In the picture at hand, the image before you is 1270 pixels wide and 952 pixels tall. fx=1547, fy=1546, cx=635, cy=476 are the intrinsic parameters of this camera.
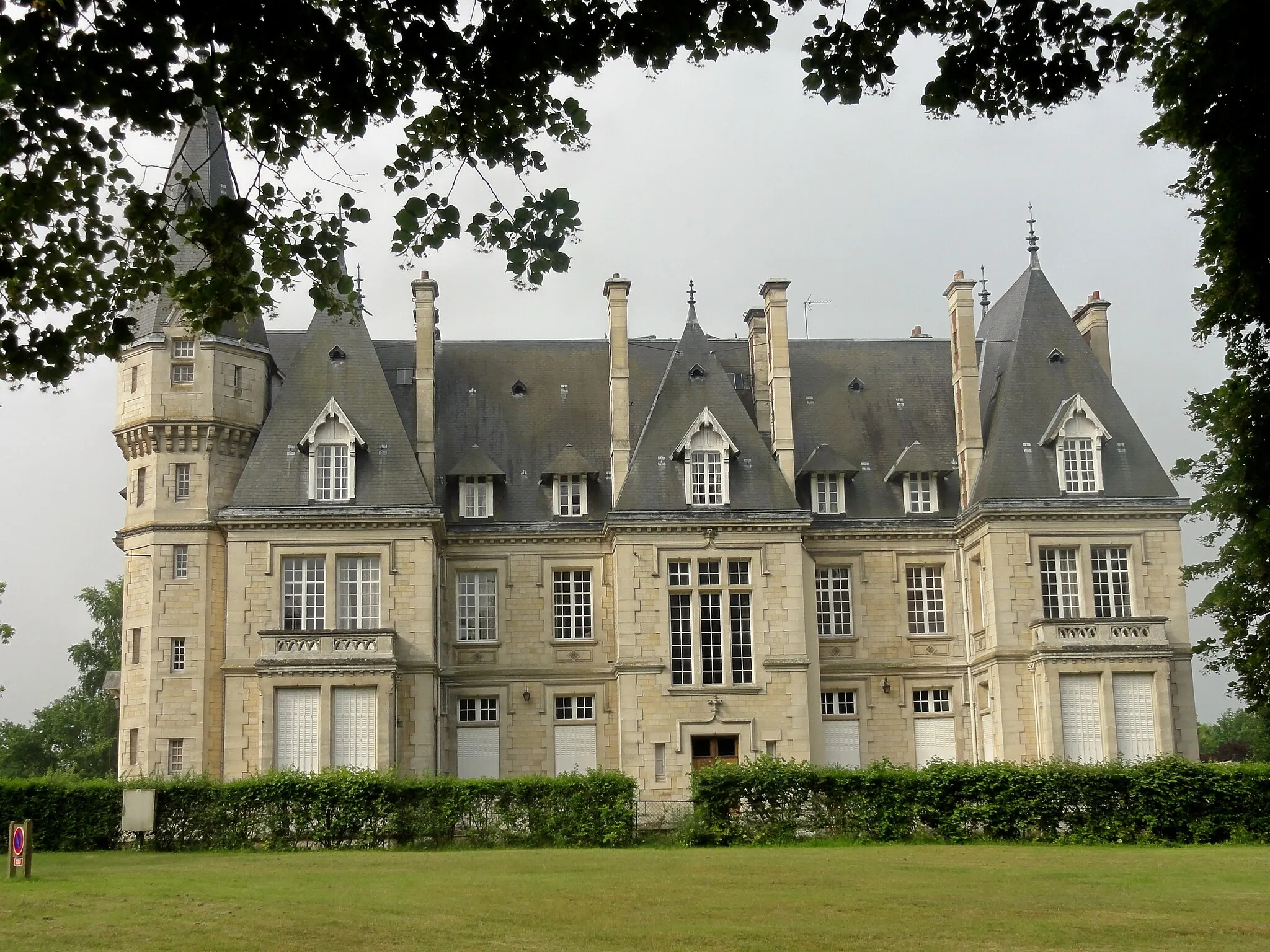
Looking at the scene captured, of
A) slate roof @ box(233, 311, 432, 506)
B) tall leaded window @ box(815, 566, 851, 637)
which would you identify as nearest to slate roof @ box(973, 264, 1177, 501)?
tall leaded window @ box(815, 566, 851, 637)

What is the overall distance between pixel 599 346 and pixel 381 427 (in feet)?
29.8

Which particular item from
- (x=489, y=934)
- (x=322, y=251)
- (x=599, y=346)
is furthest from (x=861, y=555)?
(x=322, y=251)

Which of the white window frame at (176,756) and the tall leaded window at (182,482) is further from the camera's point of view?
the tall leaded window at (182,482)

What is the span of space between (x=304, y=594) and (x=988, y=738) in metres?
18.4

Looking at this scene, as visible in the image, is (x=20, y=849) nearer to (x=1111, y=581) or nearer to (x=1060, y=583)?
(x=1060, y=583)

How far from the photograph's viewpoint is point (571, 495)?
42.9 m

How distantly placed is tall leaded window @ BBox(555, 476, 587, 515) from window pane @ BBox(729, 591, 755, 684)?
17.3 feet

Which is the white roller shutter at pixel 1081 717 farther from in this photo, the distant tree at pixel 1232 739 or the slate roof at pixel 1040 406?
the distant tree at pixel 1232 739

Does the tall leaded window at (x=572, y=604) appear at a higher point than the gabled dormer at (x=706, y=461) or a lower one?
lower

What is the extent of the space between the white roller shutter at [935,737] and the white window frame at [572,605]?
9364 mm

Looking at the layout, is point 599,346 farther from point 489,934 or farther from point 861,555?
point 489,934

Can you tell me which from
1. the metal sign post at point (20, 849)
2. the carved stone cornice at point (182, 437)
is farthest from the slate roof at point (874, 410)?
the metal sign post at point (20, 849)

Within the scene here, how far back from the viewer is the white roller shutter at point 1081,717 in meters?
39.0

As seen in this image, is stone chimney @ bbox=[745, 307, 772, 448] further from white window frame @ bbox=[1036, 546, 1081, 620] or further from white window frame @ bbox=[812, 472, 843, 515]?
white window frame @ bbox=[1036, 546, 1081, 620]
